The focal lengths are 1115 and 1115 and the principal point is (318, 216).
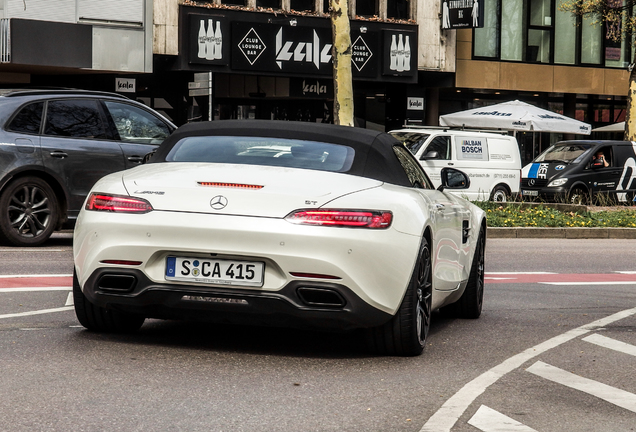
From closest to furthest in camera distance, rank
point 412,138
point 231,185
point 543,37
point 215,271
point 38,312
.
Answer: point 215,271
point 231,185
point 38,312
point 412,138
point 543,37

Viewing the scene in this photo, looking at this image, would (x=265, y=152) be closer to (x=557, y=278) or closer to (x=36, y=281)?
(x=36, y=281)

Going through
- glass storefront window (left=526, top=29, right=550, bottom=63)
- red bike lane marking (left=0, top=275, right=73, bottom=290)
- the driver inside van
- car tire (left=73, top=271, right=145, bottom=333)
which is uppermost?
glass storefront window (left=526, top=29, right=550, bottom=63)

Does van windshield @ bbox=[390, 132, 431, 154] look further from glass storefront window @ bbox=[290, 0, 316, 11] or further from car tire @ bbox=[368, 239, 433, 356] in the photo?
car tire @ bbox=[368, 239, 433, 356]

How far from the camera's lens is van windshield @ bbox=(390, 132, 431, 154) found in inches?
932

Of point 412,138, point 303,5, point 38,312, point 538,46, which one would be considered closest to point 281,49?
point 303,5

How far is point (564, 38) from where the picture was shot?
37500mm

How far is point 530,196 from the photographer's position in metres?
27.7

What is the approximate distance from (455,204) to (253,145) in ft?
5.49

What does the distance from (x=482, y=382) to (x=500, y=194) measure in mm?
20176

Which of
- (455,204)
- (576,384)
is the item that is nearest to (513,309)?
(455,204)

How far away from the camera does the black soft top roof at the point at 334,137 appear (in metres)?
6.52

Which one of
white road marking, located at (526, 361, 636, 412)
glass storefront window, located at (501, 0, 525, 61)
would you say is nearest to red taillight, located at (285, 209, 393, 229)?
white road marking, located at (526, 361, 636, 412)

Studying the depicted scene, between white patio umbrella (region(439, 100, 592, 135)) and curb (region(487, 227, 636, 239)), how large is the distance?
10327mm

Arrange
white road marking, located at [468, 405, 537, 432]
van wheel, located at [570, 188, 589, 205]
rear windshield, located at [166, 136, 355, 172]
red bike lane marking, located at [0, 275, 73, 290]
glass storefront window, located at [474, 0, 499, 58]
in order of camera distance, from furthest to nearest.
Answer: glass storefront window, located at [474, 0, 499, 58] → van wheel, located at [570, 188, 589, 205] → red bike lane marking, located at [0, 275, 73, 290] → rear windshield, located at [166, 136, 355, 172] → white road marking, located at [468, 405, 537, 432]
